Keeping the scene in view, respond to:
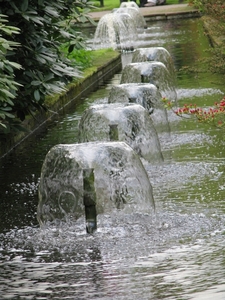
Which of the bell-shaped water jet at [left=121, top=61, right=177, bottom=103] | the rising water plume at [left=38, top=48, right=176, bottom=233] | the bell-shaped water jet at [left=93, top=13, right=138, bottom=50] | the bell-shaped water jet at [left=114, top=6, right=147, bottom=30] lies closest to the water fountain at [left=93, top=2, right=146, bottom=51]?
the bell-shaped water jet at [left=93, top=13, right=138, bottom=50]

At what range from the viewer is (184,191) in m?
7.73

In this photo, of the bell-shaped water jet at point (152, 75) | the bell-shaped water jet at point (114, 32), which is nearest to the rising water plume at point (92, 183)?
the bell-shaped water jet at point (152, 75)

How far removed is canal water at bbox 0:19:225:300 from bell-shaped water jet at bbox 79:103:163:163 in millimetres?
217

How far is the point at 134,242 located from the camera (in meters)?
6.32

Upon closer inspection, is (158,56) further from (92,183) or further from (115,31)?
(115,31)

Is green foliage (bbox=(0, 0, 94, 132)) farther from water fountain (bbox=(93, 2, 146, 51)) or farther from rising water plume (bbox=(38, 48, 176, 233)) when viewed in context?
water fountain (bbox=(93, 2, 146, 51))

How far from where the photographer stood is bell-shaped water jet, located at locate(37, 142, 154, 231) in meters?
7.00

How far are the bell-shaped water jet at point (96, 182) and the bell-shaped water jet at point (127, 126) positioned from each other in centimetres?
206

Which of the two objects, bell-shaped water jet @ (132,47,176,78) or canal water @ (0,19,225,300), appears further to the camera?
bell-shaped water jet @ (132,47,176,78)

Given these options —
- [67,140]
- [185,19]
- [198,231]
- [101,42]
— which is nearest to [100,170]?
[198,231]

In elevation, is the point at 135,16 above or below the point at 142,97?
below

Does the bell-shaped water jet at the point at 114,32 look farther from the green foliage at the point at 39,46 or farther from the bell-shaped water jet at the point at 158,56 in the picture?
the green foliage at the point at 39,46

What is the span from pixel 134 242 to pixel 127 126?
3106mm

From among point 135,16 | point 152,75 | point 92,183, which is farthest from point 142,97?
point 135,16
